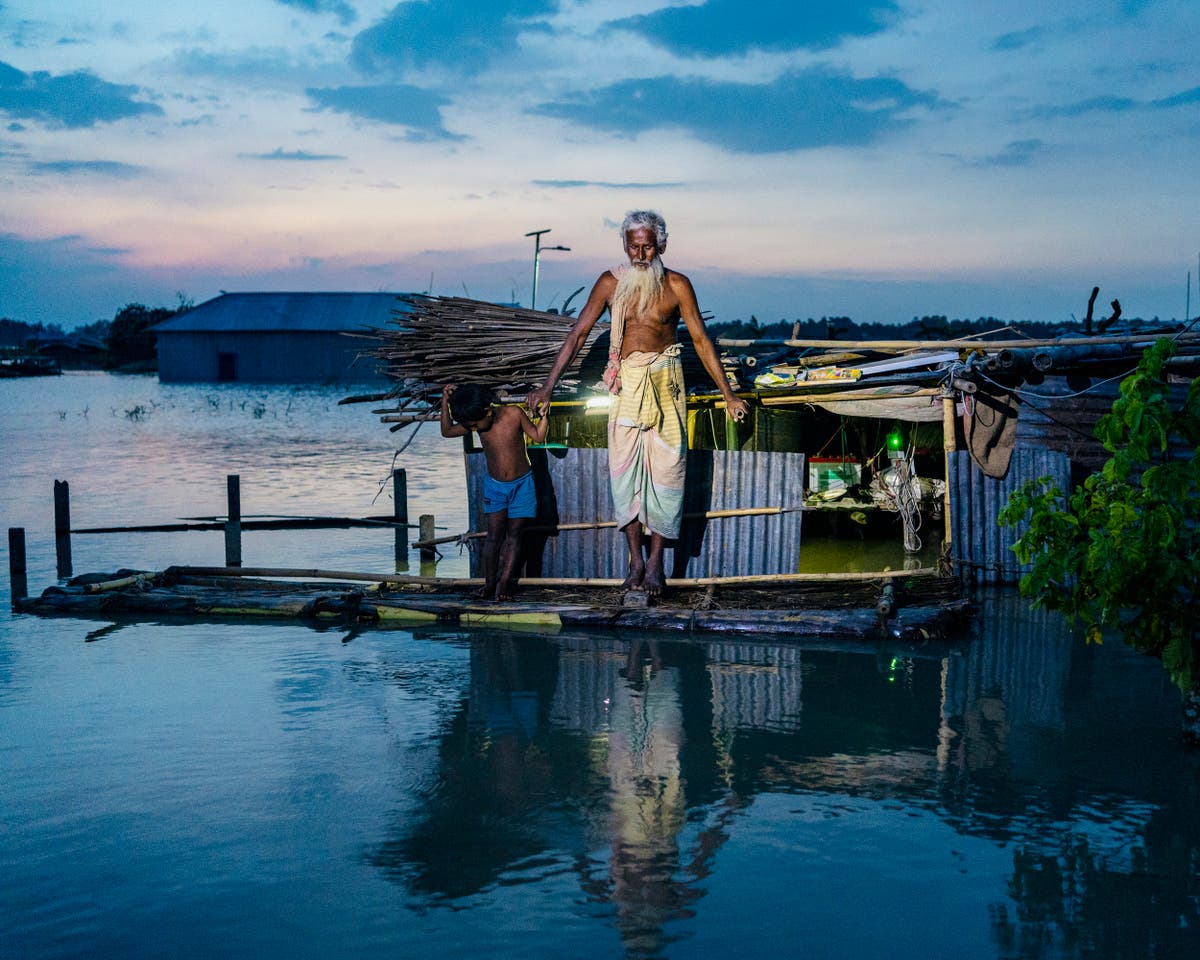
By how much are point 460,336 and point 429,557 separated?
3.96 m

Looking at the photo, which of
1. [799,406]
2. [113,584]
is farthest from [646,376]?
[113,584]

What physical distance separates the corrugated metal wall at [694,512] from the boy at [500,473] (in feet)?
1.67

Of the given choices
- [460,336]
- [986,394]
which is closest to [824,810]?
[460,336]

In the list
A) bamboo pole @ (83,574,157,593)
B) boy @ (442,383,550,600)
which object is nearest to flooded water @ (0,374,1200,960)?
bamboo pole @ (83,574,157,593)

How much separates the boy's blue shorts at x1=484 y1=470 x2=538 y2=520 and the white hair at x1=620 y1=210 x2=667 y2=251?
6.27ft

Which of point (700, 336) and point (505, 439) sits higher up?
point (700, 336)

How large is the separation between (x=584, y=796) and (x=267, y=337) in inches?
2360

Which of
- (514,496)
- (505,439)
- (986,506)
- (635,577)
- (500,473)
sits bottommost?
(635,577)

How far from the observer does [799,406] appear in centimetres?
1129

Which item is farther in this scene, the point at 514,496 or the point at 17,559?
the point at 17,559

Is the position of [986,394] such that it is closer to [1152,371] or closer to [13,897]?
[1152,371]

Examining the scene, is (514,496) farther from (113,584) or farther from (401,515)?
(401,515)

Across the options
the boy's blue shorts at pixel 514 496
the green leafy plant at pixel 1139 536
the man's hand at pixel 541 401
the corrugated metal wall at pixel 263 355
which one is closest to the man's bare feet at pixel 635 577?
the boy's blue shorts at pixel 514 496

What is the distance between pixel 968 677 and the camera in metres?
7.04
